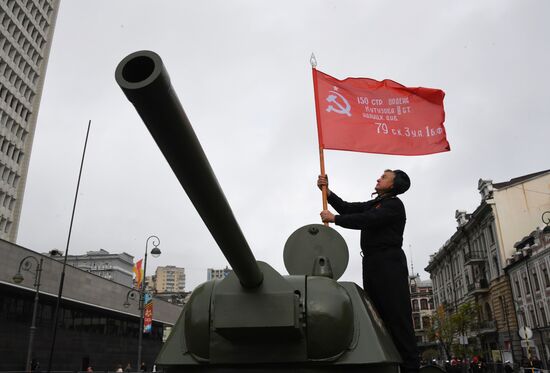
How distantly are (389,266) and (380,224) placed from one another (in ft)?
1.24

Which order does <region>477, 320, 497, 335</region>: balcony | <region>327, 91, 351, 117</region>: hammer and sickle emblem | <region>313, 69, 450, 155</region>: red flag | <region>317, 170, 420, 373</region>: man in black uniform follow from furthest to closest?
1. <region>477, 320, 497, 335</region>: balcony
2. <region>327, 91, 351, 117</region>: hammer and sickle emblem
3. <region>313, 69, 450, 155</region>: red flag
4. <region>317, 170, 420, 373</region>: man in black uniform

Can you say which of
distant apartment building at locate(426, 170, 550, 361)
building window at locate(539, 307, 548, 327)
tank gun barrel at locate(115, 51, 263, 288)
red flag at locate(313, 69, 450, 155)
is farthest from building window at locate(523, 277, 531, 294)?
tank gun barrel at locate(115, 51, 263, 288)

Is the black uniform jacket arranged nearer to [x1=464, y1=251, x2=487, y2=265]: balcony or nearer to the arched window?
the arched window

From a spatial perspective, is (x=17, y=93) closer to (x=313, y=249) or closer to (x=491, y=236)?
(x=491, y=236)

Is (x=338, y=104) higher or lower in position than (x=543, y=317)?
higher

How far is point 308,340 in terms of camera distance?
3623 mm

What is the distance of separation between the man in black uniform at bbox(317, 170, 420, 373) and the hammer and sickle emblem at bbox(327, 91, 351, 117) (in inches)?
157

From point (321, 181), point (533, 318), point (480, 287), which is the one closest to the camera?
point (321, 181)

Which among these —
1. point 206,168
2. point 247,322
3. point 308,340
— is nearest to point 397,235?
point 308,340

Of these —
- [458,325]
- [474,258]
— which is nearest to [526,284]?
[458,325]

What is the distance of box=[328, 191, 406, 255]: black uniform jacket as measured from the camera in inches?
181

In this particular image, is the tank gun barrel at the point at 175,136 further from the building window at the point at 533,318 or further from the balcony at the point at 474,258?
the balcony at the point at 474,258

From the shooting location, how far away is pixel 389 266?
457cm

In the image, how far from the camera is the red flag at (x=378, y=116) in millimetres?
8555
